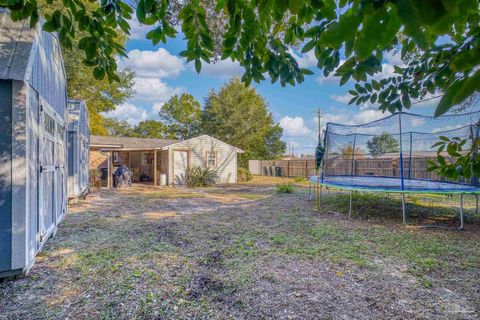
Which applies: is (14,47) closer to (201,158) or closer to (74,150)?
(74,150)

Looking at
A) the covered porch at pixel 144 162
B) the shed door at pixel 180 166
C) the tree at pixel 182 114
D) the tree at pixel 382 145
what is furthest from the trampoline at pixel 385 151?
the tree at pixel 182 114

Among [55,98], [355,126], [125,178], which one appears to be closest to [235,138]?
[125,178]

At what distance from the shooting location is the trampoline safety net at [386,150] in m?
6.87

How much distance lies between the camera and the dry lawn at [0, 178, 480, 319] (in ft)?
8.86

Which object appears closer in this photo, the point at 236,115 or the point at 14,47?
the point at 14,47

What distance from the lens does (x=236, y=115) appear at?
81.6 ft

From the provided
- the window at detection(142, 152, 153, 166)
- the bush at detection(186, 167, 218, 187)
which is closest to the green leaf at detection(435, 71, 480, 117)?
the bush at detection(186, 167, 218, 187)

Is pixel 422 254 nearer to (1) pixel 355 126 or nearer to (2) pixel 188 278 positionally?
(2) pixel 188 278

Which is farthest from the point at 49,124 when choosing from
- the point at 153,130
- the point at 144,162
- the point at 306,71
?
the point at 153,130

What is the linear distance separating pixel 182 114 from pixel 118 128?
521 inches

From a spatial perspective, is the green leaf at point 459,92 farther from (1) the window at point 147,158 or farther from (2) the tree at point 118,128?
(2) the tree at point 118,128

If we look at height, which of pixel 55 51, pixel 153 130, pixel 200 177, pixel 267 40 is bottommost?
pixel 200 177

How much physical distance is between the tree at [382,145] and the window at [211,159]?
1008 cm

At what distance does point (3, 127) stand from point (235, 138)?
22.6m
